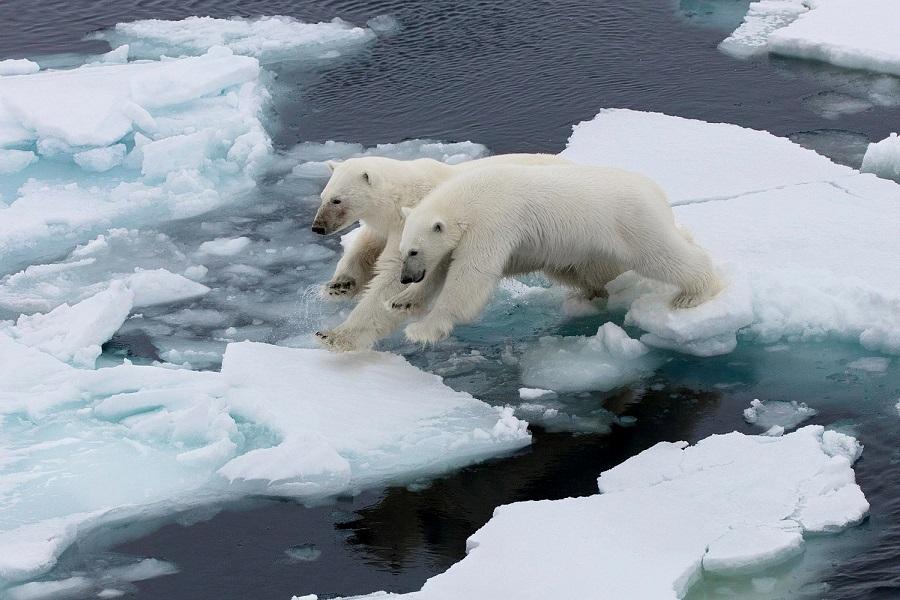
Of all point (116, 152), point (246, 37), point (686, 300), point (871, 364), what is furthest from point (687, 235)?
point (246, 37)

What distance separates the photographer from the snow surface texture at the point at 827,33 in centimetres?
1110

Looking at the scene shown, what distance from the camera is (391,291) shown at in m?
6.88

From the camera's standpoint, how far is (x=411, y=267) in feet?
21.3

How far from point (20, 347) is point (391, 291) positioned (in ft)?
6.69

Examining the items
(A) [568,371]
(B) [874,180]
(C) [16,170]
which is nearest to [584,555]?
(A) [568,371]

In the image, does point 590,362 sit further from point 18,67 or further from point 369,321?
point 18,67

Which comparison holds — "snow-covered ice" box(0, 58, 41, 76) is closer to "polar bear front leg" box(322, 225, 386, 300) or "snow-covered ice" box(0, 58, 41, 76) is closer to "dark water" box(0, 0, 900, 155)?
"dark water" box(0, 0, 900, 155)

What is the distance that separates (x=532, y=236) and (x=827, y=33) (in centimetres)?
613

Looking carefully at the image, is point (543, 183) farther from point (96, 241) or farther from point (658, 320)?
point (96, 241)

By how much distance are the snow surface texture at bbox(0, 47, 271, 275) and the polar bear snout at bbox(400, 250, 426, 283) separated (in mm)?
3138

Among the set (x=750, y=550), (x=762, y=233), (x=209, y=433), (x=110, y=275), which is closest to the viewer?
(x=750, y=550)

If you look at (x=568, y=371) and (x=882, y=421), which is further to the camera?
(x=568, y=371)

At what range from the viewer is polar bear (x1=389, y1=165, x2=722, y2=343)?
6.52 metres

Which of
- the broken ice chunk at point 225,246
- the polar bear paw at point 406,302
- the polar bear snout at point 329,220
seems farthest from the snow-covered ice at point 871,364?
the broken ice chunk at point 225,246
